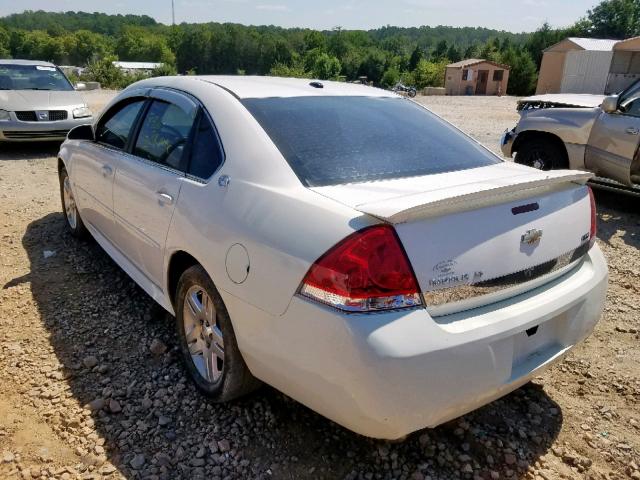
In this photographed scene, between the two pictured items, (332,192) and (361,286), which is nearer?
(361,286)

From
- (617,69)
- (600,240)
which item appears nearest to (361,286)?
(600,240)

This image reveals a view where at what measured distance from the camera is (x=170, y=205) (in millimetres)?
2650

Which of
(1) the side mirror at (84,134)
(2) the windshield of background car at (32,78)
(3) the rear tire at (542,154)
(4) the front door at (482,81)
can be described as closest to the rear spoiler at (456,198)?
(1) the side mirror at (84,134)

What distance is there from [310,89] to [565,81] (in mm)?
38300

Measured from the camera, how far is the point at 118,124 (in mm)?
3639

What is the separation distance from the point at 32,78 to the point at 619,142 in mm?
9969

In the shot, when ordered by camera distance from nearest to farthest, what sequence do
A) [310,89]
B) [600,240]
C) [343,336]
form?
[343,336] < [310,89] < [600,240]

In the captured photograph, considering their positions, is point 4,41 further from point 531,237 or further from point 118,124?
point 531,237

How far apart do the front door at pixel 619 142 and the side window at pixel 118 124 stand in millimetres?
5434

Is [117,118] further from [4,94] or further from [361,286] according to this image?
[4,94]

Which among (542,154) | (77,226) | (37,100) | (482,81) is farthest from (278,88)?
(482,81)

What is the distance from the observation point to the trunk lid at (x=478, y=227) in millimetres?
1822

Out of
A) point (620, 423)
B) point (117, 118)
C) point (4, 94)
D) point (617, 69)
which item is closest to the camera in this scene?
point (620, 423)

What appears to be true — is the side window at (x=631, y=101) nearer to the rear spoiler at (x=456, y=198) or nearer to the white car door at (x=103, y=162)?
the rear spoiler at (x=456, y=198)
